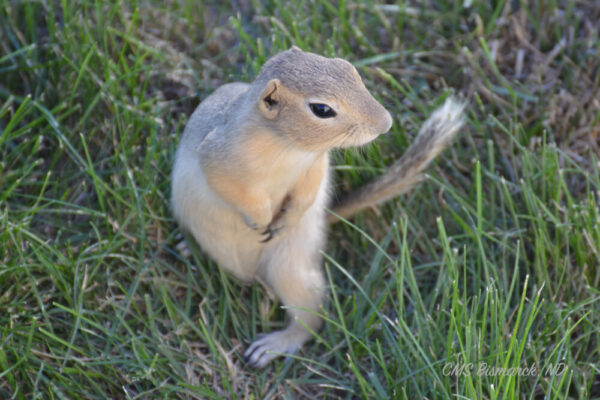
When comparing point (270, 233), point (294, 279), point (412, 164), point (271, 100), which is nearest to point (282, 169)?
point (271, 100)


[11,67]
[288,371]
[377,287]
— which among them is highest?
[11,67]

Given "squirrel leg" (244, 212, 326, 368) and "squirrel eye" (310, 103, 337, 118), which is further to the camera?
"squirrel leg" (244, 212, 326, 368)

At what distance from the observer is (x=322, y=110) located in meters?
3.11

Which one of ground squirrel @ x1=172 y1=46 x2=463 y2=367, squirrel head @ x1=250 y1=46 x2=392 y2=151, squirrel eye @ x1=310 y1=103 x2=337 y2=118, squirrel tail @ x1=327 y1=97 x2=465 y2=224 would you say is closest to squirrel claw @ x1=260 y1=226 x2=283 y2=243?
ground squirrel @ x1=172 y1=46 x2=463 y2=367

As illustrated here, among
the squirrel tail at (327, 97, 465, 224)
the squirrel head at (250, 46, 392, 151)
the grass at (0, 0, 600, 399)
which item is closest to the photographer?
the squirrel head at (250, 46, 392, 151)

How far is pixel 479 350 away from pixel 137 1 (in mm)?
3172

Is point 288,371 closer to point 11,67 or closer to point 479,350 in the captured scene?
point 479,350

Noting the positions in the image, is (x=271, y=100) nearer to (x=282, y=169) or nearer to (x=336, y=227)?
(x=282, y=169)

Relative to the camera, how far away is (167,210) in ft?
14.1

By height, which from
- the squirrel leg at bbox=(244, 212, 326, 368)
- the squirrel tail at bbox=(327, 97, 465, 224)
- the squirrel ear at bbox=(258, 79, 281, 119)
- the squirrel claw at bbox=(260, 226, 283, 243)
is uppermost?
the squirrel ear at bbox=(258, 79, 281, 119)

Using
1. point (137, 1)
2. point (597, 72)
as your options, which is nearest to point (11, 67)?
point (137, 1)

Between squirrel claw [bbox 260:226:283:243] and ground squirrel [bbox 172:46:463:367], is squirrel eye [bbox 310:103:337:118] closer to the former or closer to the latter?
ground squirrel [bbox 172:46:463:367]

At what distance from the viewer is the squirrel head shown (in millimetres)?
A: 3088

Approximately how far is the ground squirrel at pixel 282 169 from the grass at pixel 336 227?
0.16 metres
